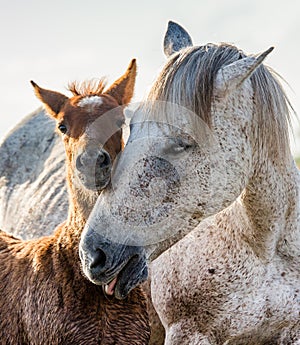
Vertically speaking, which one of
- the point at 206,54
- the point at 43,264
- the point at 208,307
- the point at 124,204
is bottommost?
the point at 208,307

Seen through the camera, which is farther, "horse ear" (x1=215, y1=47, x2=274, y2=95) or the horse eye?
the horse eye

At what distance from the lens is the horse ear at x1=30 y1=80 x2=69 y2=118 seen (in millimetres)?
4109

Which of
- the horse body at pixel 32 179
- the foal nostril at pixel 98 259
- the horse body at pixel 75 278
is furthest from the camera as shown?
the horse body at pixel 32 179

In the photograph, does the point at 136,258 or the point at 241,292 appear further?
the point at 241,292

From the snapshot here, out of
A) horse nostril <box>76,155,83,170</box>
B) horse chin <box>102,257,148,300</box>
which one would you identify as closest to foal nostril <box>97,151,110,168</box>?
horse nostril <box>76,155,83,170</box>

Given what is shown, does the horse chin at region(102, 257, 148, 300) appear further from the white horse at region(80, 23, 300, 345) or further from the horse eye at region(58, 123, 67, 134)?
the horse eye at region(58, 123, 67, 134)

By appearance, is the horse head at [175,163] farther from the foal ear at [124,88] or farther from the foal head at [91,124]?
the foal ear at [124,88]

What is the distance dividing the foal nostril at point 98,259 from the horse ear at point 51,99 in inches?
50.9

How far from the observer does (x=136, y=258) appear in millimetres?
3154

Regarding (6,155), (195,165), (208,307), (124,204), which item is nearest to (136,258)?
(124,204)

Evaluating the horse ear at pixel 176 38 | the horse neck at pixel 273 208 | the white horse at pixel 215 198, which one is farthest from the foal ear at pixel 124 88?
the horse neck at pixel 273 208

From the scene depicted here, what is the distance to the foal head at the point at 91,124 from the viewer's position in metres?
3.49

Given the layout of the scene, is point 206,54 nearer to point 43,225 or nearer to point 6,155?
point 43,225

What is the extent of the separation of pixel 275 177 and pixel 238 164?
300mm
